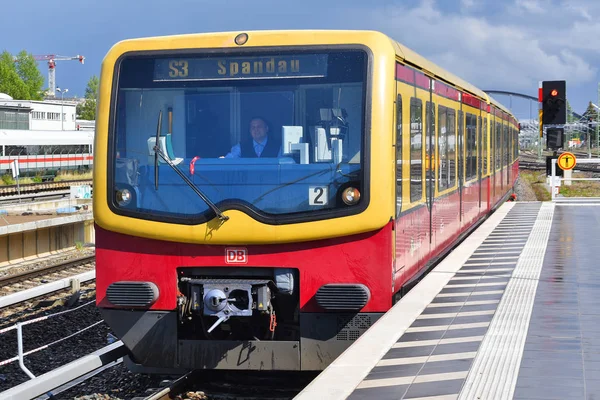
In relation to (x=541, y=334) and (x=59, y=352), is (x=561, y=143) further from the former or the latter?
(x=541, y=334)

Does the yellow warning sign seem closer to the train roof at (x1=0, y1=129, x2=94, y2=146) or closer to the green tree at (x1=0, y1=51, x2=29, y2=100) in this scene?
the train roof at (x1=0, y1=129, x2=94, y2=146)

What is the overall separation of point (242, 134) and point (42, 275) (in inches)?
455

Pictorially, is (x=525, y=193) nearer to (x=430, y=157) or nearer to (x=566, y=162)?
(x=566, y=162)

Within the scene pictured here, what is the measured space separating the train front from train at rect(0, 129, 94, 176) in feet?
157

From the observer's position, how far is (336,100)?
8523mm

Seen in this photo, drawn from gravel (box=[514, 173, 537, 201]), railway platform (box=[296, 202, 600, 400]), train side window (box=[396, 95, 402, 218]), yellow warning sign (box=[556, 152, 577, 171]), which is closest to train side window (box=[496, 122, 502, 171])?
yellow warning sign (box=[556, 152, 577, 171])

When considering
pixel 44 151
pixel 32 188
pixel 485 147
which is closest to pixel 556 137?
pixel 485 147

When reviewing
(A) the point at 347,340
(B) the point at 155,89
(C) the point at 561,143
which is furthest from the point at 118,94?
(C) the point at 561,143

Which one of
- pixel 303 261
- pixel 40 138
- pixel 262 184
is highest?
pixel 40 138

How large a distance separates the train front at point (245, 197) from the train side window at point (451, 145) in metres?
4.76

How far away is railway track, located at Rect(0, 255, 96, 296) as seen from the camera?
17659 mm

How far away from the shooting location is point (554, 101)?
84.7ft

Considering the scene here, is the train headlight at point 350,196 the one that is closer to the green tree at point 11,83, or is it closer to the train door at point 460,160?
the train door at point 460,160

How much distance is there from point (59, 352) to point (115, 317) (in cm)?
397
